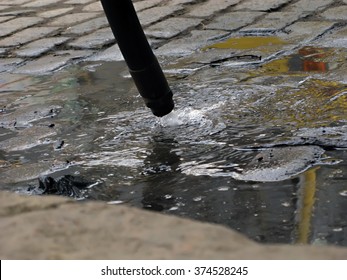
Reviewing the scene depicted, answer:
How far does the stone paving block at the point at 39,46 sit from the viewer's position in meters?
4.05

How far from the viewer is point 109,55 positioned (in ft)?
12.4

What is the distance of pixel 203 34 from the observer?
3.93 meters

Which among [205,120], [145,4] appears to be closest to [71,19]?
[145,4]

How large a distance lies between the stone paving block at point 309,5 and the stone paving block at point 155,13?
68cm

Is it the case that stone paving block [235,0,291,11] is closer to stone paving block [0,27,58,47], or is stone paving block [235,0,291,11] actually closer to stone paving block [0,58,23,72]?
stone paving block [0,27,58,47]

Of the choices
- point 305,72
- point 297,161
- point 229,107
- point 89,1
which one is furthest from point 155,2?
point 297,161

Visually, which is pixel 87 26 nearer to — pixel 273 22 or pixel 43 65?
pixel 43 65

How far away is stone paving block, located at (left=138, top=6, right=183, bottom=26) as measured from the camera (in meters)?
4.37

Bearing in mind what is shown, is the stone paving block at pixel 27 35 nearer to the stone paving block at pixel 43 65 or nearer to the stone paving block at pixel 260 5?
the stone paving block at pixel 43 65

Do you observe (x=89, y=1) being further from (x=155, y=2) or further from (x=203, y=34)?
(x=203, y=34)

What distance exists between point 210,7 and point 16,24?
118cm

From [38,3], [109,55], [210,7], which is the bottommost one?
[210,7]

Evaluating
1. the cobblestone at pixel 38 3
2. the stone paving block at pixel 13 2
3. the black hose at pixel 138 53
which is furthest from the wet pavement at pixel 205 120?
the stone paving block at pixel 13 2

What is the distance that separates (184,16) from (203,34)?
507 millimetres
